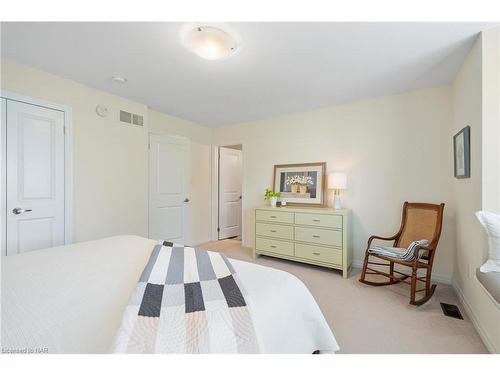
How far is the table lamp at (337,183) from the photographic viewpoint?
10.1 ft

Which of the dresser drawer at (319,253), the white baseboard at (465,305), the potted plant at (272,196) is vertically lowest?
the white baseboard at (465,305)

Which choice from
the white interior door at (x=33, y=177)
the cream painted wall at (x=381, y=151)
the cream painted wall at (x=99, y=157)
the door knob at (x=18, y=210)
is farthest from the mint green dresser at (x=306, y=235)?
the door knob at (x=18, y=210)

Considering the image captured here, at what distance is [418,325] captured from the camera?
184 cm

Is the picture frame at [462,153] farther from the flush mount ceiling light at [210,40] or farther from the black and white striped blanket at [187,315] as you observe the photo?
the black and white striped blanket at [187,315]

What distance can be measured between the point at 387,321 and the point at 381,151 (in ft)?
6.69

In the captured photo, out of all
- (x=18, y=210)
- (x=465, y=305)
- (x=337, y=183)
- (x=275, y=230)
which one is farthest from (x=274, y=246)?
(x=18, y=210)

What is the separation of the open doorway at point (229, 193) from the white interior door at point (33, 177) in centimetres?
264

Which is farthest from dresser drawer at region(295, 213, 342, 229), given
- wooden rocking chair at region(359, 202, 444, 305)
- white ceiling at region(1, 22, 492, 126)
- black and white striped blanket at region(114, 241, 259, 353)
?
black and white striped blanket at region(114, 241, 259, 353)

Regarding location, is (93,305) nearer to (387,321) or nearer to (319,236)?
(387,321)

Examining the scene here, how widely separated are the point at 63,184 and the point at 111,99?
1.20 m

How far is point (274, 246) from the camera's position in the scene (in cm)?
340

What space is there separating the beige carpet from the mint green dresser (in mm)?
300
